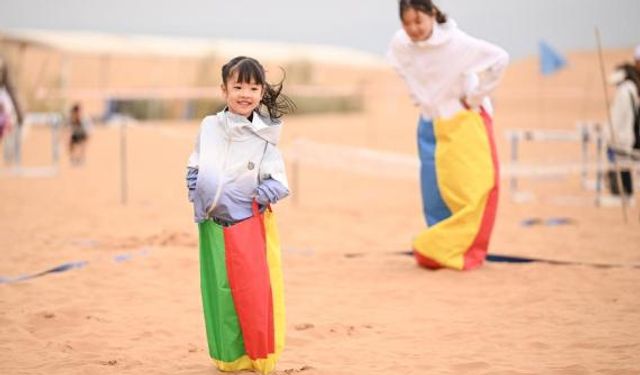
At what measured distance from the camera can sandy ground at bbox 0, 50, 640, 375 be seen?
608cm

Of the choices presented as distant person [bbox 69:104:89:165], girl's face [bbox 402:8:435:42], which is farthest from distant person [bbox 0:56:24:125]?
girl's face [bbox 402:8:435:42]

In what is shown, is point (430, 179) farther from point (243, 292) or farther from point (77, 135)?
point (77, 135)

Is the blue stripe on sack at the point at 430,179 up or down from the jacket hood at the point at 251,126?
down

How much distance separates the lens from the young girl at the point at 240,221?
5395 mm

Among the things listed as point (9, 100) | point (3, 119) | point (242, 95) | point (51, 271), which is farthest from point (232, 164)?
point (9, 100)

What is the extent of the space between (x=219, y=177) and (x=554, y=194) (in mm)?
11283

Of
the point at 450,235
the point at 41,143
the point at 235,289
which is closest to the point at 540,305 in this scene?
the point at 450,235

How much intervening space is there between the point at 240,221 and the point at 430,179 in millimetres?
3560

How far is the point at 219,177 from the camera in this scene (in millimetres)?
5426

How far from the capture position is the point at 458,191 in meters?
8.61

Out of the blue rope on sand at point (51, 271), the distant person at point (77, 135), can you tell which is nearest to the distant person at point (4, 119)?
the distant person at point (77, 135)

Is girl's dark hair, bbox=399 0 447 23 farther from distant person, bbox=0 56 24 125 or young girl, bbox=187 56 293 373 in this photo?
distant person, bbox=0 56 24 125

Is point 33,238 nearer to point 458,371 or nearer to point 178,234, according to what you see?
point 178,234

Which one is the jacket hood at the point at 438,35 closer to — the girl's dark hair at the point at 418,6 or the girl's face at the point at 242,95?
the girl's dark hair at the point at 418,6
